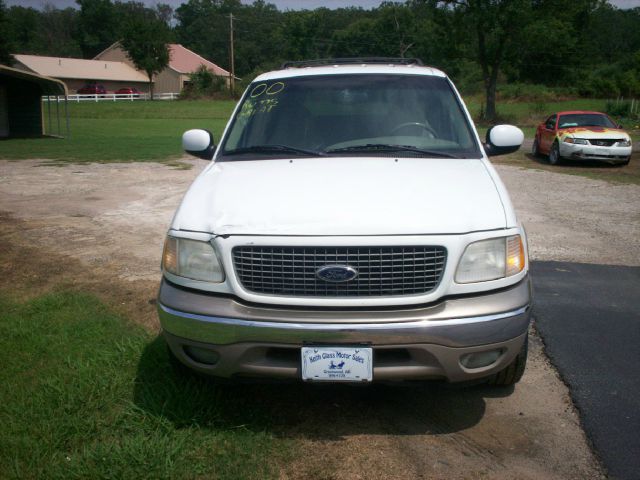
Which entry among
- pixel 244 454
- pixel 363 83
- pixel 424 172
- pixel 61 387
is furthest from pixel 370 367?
pixel 363 83

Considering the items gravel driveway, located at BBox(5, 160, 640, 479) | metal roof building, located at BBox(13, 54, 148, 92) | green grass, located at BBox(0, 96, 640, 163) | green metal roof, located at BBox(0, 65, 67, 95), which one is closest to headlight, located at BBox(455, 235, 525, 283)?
gravel driveway, located at BBox(5, 160, 640, 479)

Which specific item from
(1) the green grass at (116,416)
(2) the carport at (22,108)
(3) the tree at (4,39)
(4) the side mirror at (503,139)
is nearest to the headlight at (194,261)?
(1) the green grass at (116,416)

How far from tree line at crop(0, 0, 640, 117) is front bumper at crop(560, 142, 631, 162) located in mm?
21150

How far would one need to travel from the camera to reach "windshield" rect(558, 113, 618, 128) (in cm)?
1652

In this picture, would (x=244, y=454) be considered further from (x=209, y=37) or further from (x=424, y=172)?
(x=209, y=37)

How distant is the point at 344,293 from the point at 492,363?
31.2 inches

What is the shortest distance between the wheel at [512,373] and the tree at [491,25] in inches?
1339

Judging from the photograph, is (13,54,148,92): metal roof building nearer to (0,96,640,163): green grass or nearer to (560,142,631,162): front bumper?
(0,96,640,163): green grass

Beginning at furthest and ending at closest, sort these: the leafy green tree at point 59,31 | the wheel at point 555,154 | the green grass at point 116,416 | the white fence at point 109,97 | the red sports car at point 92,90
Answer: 1. the leafy green tree at point 59,31
2. the red sports car at point 92,90
3. the white fence at point 109,97
4. the wheel at point 555,154
5. the green grass at point 116,416

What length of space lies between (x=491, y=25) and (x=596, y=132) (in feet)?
71.6

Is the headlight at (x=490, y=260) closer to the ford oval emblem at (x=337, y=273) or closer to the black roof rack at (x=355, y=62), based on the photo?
the ford oval emblem at (x=337, y=273)

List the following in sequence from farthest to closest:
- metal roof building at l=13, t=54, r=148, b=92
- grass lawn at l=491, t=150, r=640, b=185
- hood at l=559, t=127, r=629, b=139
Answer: metal roof building at l=13, t=54, r=148, b=92 < hood at l=559, t=127, r=629, b=139 < grass lawn at l=491, t=150, r=640, b=185

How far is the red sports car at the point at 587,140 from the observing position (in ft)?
51.1

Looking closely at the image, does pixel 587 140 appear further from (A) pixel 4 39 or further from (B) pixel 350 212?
(A) pixel 4 39
